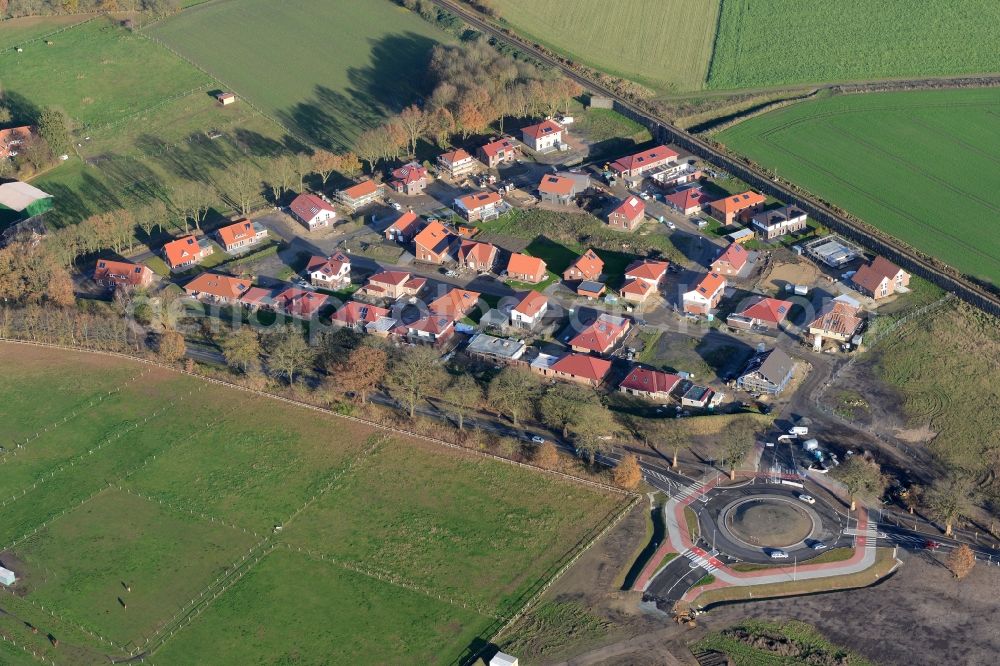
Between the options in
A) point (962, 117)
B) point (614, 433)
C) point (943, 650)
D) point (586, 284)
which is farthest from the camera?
point (962, 117)

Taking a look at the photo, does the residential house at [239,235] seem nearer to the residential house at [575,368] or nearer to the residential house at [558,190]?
the residential house at [558,190]

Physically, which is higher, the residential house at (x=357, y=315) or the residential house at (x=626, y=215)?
the residential house at (x=626, y=215)

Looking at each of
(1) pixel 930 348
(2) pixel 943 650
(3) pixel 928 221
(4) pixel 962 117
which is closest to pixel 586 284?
(1) pixel 930 348

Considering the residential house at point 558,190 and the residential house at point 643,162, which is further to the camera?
the residential house at point 643,162

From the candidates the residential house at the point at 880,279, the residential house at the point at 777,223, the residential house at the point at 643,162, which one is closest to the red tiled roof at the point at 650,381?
the residential house at the point at 880,279

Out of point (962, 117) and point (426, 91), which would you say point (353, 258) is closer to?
point (426, 91)

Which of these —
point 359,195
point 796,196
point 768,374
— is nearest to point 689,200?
point 796,196
